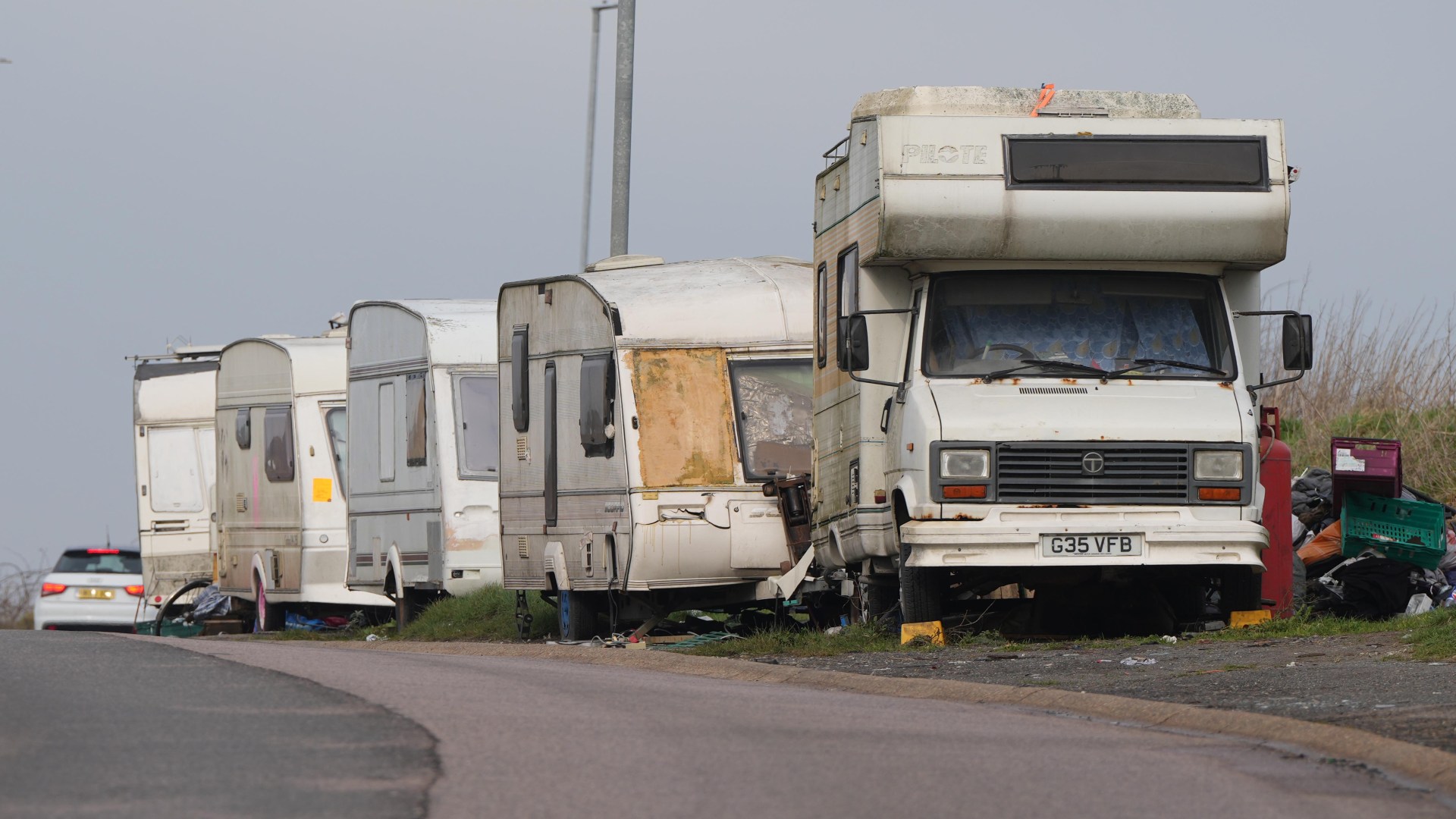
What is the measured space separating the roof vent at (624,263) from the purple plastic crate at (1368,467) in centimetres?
629

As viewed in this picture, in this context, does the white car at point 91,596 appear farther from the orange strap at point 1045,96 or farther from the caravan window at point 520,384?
the orange strap at point 1045,96

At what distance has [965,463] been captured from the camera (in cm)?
1338

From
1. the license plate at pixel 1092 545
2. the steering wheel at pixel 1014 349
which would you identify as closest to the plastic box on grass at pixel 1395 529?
the license plate at pixel 1092 545

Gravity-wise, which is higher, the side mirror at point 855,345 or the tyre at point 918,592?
the side mirror at point 855,345

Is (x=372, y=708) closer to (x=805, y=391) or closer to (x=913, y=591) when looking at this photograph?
(x=913, y=591)

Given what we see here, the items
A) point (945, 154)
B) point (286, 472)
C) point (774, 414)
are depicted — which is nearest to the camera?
point (945, 154)

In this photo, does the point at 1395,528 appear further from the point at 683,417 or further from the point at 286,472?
the point at 286,472

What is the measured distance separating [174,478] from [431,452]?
32.8ft

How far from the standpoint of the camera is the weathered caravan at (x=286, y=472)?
23.9 m

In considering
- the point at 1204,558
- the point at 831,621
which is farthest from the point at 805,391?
the point at 1204,558

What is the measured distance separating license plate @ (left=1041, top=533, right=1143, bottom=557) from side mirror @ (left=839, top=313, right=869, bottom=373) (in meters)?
1.62

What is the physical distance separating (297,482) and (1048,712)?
1536cm

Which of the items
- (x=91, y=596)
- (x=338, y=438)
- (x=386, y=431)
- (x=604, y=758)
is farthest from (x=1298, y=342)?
(x=91, y=596)

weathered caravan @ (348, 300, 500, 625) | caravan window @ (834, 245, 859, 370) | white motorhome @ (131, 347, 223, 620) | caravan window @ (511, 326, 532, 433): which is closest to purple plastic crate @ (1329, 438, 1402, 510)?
caravan window @ (834, 245, 859, 370)
